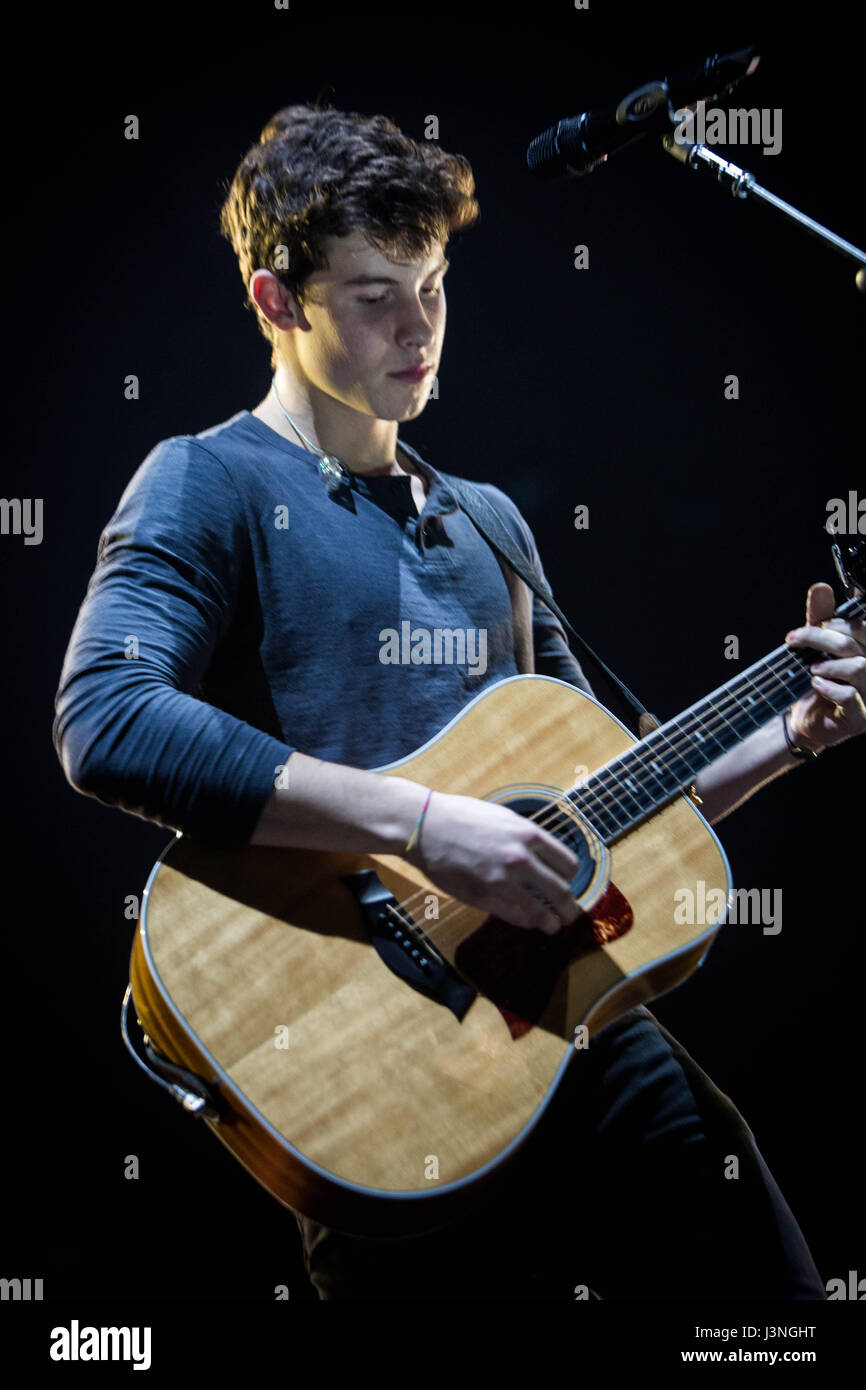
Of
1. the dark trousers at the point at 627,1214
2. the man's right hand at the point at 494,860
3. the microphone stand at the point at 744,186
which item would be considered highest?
the microphone stand at the point at 744,186

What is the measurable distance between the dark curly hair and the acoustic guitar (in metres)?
0.92

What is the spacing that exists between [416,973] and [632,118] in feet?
4.74

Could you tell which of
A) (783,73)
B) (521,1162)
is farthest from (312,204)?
(521,1162)

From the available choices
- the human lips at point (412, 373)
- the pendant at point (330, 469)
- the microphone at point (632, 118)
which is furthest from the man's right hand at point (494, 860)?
the microphone at point (632, 118)

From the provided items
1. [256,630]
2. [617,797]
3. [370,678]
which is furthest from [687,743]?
[256,630]

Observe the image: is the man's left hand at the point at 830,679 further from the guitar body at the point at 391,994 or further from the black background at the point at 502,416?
the black background at the point at 502,416

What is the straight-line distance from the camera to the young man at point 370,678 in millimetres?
1431

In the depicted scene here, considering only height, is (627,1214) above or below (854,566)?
below

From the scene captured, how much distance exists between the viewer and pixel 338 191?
5.86ft

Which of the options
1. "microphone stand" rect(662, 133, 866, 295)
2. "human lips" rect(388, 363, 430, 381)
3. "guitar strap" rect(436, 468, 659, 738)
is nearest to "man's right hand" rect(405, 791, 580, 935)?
"guitar strap" rect(436, 468, 659, 738)

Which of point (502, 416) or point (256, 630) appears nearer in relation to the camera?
point (256, 630)

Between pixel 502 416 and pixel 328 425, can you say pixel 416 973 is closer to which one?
pixel 328 425

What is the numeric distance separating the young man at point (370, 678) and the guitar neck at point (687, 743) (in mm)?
60

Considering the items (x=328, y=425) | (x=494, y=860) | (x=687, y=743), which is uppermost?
(x=328, y=425)
